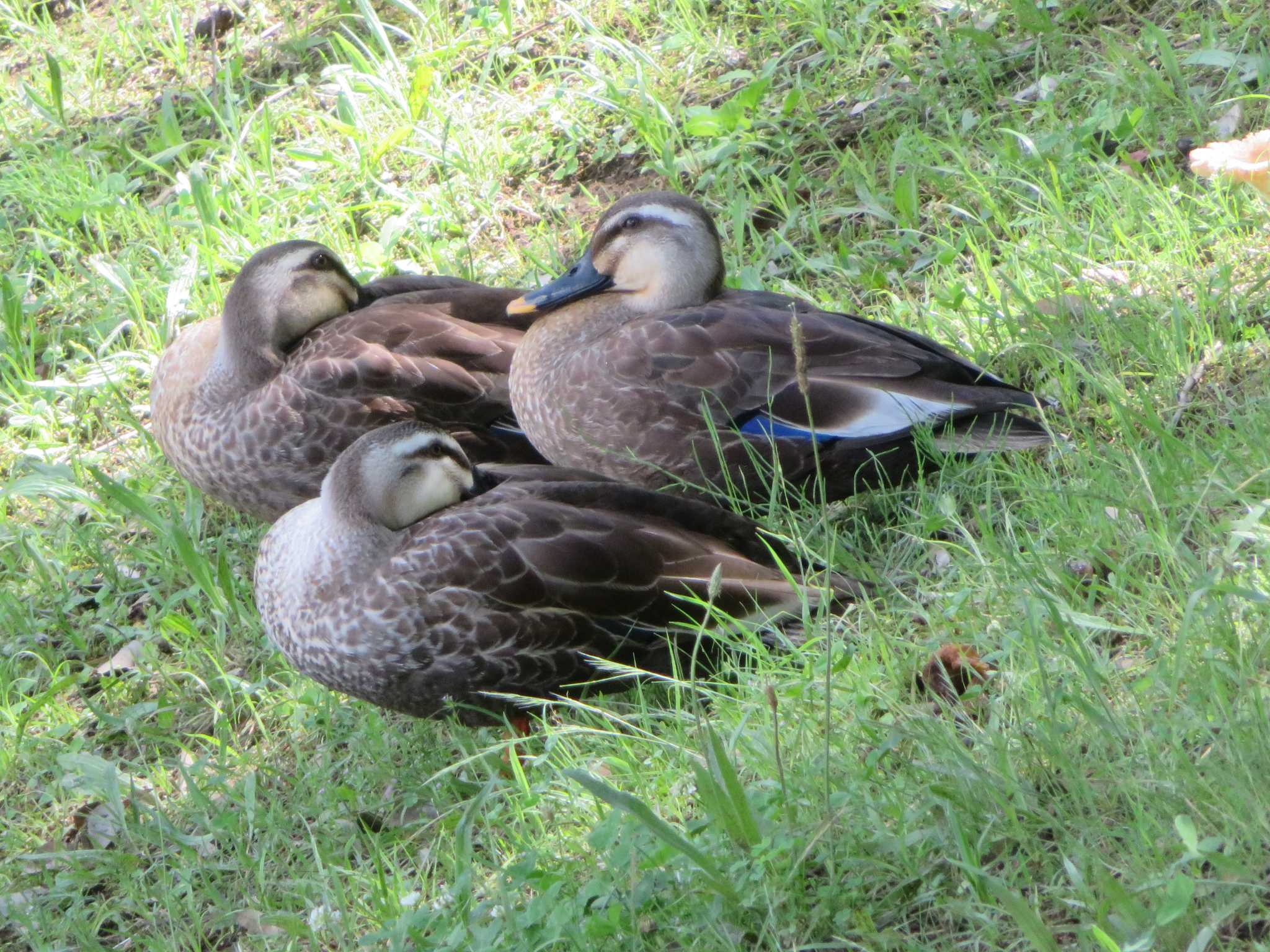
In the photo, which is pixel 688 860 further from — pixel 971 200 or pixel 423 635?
pixel 971 200

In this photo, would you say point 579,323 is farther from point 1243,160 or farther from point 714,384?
point 1243,160

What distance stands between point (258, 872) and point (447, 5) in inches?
199

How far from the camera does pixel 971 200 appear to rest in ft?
17.0

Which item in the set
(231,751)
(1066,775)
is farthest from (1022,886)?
(231,751)

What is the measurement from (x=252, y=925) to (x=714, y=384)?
6.31 ft

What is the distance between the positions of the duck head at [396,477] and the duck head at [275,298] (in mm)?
1101

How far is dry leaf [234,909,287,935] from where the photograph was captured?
3.34 metres

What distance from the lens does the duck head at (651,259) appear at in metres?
4.46

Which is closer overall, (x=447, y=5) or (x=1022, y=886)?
(x=1022, y=886)

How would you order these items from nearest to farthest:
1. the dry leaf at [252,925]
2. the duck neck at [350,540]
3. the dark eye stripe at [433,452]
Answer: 1. the dry leaf at [252,925]
2. the duck neck at [350,540]
3. the dark eye stripe at [433,452]

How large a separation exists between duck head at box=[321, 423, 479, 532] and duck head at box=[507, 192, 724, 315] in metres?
0.94

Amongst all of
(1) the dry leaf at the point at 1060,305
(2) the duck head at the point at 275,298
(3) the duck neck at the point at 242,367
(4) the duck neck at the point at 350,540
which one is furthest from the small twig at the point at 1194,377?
(3) the duck neck at the point at 242,367

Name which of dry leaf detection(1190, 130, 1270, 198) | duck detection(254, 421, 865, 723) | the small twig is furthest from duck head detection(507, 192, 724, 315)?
dry leaf detection(1190, 130, 1270, 198)

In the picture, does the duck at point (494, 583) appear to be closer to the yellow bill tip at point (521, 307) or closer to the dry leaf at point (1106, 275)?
the yellow bill tip at point (521, 307)
